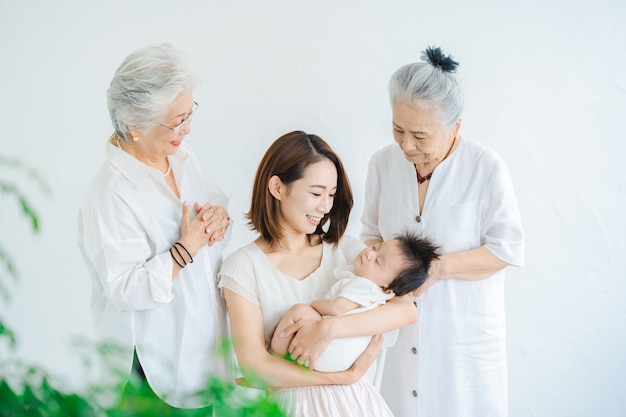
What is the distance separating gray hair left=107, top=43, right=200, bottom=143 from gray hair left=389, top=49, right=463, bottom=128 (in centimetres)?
65

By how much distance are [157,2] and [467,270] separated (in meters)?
1.90

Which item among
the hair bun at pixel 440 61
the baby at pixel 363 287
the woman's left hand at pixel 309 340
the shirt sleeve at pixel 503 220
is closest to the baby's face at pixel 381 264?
the baby at pixel 363 287

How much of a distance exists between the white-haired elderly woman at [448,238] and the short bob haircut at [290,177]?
0.25 m

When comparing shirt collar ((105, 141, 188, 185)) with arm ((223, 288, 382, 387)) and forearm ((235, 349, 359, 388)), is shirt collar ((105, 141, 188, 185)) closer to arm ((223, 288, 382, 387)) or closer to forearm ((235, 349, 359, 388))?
arm ((223, 288, 382, 387))

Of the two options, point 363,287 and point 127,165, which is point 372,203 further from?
point 127,165

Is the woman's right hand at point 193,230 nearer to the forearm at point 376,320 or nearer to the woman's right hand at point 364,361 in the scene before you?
the forearm at point 376,320

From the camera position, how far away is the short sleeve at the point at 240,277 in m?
2.15

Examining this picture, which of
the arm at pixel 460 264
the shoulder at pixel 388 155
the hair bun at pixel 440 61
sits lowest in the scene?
the arm at pixel 460 264

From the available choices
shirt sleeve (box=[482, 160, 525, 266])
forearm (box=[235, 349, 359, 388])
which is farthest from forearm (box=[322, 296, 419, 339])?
shirt sleeve (box=[482, 160, 525, 266])

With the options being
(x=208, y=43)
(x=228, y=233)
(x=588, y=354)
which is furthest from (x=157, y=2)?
(x=588, y=354)

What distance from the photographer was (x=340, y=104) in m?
3.38

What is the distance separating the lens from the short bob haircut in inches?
85.9

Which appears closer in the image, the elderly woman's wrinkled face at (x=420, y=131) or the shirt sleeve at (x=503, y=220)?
the elderly woman's wrinkled face at (x=420, y=131)

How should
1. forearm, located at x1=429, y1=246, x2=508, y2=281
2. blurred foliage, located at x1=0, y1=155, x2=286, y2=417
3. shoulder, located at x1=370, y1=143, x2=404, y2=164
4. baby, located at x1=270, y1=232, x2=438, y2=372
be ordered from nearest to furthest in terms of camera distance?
blurred foliage, located at x1=0, y1=155, x2=286, y2=417 → baby, located at x1=270, y1=232, x2=438, y2=372 → forearm, located at x1=429, y1=246, x2=508, y2=281 → shoulder, located at x1=370, y1=143, x2=404, y2=164
